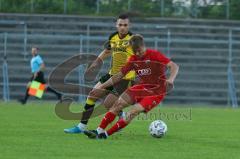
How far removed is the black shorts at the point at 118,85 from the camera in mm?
14352

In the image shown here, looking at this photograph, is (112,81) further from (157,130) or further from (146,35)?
(146,35)

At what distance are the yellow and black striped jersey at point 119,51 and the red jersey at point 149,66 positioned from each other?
3.04ft

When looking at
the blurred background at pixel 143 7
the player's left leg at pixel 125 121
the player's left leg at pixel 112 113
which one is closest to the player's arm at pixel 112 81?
the player's left leg at pixel 112 113

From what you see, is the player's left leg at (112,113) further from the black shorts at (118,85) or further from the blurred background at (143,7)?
the blurred background at (143,7)

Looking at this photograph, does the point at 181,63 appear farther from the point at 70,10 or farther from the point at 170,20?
→ the point at 70,10

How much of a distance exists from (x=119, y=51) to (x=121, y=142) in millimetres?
2538

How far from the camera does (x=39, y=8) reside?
104 ft

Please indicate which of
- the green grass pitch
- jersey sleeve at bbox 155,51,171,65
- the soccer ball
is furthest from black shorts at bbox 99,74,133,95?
jersey sleeve at bbox 155,51,171,65

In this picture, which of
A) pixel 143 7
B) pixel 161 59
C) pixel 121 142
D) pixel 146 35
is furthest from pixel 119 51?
pixel 143 7

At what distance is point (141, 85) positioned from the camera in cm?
1376

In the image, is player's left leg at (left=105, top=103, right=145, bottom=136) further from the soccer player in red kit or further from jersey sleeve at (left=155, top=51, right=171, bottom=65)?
jersey sleeve at (left=155, top=51, right=171, bottom=65)

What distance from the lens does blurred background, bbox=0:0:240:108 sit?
3014cm

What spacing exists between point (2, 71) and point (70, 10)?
4.15m

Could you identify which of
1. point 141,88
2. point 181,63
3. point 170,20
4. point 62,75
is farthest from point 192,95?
point 141,88
